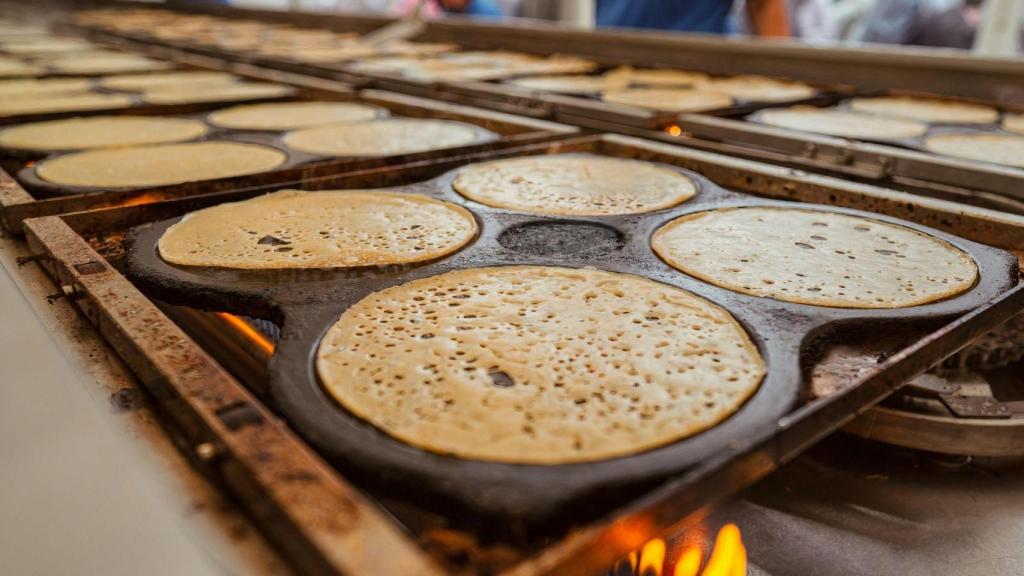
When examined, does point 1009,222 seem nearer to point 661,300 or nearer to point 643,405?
point 661,300

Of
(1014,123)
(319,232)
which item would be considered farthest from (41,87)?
(1014,123)

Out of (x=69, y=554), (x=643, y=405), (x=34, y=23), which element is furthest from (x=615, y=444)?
(x=34, y=23)

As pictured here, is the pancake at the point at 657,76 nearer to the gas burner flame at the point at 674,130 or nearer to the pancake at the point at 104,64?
the gas burner flame at the point at 674,130

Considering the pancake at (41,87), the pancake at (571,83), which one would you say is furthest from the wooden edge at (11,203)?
the pancake at (571,83)

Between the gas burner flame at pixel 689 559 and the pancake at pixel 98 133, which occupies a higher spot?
the pancake at pixel 98 133

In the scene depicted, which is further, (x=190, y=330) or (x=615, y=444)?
(x=190, y=330)

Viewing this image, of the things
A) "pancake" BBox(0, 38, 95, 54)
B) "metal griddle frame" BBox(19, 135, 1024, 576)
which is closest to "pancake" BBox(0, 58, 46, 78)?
"pancake" BBox(0, 38, 95, 54)
